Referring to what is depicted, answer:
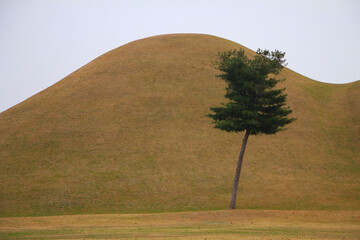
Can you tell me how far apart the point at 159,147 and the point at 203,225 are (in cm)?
2400

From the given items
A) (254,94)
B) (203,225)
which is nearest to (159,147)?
(254,94)

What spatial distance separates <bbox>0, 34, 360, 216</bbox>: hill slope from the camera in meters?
39.5

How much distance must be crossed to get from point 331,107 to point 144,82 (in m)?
30.5

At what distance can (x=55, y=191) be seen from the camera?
39.4 metres

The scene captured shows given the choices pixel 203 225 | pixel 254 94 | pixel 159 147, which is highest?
pixel 254 94

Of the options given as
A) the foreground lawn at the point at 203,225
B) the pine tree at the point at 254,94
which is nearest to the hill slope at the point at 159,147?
the foreground lawn at the point at 203,225

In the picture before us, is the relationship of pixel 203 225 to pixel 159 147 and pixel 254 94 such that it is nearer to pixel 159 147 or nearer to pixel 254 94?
pixel 254 94

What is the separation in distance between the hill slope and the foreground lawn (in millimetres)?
6280

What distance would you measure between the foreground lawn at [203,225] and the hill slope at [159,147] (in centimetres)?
628

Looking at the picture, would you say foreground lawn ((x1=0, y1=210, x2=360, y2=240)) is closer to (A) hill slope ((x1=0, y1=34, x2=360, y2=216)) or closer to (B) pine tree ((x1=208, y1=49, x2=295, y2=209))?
(A) hill slope ((x1=0, y1=34, x2=360, y2=216))

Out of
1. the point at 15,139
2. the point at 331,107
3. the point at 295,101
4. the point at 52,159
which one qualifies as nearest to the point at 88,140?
the point at 52,159

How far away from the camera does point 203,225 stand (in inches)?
998

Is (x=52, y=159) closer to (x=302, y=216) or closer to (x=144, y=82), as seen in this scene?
(x=144, y=82)

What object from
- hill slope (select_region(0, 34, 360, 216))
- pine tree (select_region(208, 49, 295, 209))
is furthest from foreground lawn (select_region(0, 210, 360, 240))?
pine tree (select_region(208, 49, 295, 209))
